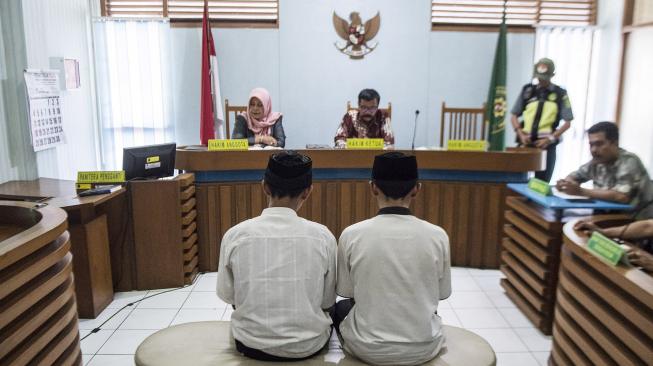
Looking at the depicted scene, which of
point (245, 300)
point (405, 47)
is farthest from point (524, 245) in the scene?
point (405, 47)

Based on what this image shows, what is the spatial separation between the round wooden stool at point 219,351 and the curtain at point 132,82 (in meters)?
4.19

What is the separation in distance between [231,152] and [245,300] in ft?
6.98

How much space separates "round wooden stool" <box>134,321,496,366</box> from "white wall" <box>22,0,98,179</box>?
2775 mm

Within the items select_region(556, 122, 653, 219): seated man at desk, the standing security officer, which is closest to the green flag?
the standing security officer

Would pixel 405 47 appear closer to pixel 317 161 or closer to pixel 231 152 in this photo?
pixel 317 161

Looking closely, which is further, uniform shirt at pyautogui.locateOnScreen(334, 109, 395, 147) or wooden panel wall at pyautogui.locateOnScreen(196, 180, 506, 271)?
uniform shirt at pyautogui.locateOnScreen(334, 109, 395, 147)

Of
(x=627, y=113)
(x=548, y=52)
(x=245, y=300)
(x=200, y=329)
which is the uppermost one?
(x=548, y=52)

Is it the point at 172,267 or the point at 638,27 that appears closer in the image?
the point at 172,267

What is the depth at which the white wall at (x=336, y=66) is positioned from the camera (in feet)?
17.9

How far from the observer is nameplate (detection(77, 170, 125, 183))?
3.09 metres

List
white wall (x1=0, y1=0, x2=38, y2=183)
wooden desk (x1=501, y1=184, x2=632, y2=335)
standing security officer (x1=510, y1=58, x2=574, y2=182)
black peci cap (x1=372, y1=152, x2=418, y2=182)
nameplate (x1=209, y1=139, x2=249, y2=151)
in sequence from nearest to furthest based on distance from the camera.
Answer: black peci cap (x1=372, y1=152, x2=418, y2=182) < wooden desk (x1=501, y1=184, x2=632, y2=335) < white wall (x1=0, y1=0, x2=38, y2=183) < nameplate (x1=209, y1=139, x2=249, y2=151) < standing security officer (x1=510, y1=58, x2=574, y2=182)

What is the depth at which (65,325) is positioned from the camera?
1841mm

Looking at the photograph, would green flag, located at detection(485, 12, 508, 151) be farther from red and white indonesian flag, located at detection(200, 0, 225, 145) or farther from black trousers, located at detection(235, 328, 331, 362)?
black trousers, located at detection(235, 328, 331, 362)

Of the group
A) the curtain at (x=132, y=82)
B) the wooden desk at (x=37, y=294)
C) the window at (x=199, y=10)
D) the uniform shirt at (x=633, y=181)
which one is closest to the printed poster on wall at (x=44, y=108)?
the curtain at (x=132, y=82)
